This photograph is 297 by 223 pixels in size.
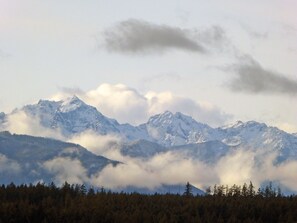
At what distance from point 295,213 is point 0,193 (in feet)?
108

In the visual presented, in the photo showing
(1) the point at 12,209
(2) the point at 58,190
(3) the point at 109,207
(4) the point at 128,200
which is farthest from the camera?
(2) the point at 58,190

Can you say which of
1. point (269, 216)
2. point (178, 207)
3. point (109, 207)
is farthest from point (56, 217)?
point (269, 216)

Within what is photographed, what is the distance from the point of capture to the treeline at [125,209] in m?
54.8

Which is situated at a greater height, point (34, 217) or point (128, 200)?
point (128, 200)

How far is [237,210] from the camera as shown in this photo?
65.4m

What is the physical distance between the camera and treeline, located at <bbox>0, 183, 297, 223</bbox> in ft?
180

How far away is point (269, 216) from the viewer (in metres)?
64.4

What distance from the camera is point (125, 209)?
61.6 meters

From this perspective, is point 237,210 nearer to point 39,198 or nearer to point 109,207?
A: point 109,207

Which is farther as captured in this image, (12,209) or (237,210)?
(237,210)

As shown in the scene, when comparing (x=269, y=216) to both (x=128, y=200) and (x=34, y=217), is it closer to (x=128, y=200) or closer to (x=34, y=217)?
(x=128, y=200)

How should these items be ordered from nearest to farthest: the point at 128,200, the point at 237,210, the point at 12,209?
the point at 12,209 → the point at 237,210 → the point at 128,200

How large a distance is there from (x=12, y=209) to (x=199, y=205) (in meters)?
22.2

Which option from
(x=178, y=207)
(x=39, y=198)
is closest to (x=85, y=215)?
(x=178, y=207)
